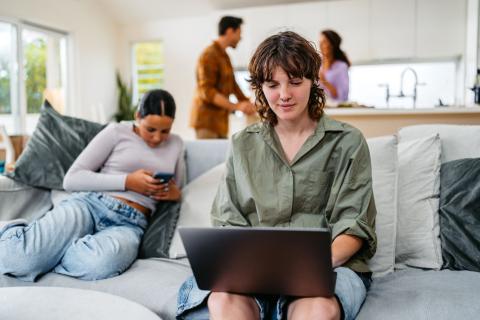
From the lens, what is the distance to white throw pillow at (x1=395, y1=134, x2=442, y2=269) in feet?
5.27

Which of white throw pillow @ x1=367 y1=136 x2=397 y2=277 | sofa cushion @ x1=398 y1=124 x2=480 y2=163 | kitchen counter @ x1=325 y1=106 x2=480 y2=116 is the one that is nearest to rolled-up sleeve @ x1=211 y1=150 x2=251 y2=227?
white throw pillow @ x1=367 y1=136 x2=397 y2=277

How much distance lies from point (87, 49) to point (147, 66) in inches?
37.9

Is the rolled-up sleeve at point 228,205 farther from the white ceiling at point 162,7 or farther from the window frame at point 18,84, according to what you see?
the white ceiling at point 162,7

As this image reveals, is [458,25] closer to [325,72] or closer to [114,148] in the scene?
[325,72]

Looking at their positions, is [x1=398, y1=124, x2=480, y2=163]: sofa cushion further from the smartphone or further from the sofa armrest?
the sofa armrest

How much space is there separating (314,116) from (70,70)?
531cm

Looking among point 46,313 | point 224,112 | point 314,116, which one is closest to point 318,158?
point 314,116

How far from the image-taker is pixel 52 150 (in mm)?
2123

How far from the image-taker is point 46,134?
2164 mm

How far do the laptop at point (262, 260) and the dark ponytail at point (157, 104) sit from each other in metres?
0.94

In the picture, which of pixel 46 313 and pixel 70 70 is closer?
pixel 46 313

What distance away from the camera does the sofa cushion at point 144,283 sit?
1.45 metres

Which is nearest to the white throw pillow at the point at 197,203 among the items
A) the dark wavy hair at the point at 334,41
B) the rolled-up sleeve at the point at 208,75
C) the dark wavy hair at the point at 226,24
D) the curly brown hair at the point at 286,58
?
the curly brown hair at the point at 286,58

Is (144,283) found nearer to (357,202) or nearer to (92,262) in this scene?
(92,262)
